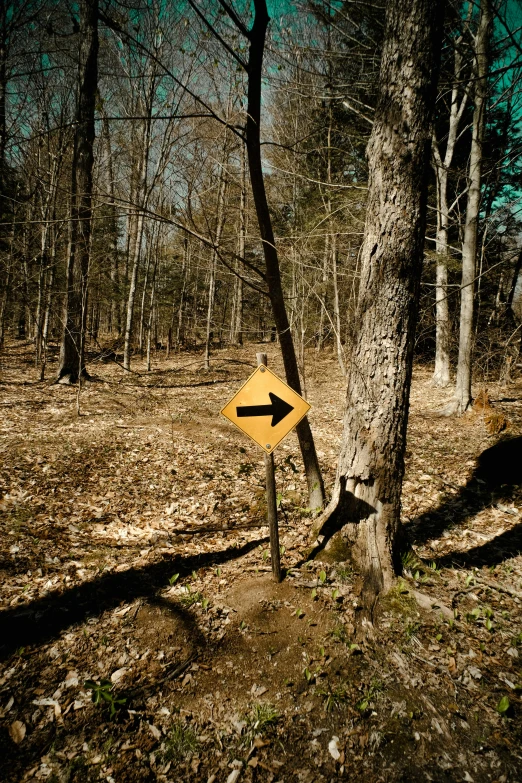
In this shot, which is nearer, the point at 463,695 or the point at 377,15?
the point at 463,695

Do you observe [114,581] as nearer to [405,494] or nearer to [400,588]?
[400,588]

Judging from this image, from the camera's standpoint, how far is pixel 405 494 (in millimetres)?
5238

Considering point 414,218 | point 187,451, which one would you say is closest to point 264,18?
point 414,218

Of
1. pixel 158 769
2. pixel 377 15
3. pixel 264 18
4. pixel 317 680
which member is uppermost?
pixel 377 15

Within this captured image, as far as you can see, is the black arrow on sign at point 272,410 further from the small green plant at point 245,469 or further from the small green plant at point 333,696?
the small green plant at point 245,469

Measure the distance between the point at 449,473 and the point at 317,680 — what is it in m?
4.28

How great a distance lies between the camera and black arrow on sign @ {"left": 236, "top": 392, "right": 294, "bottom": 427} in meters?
2.95

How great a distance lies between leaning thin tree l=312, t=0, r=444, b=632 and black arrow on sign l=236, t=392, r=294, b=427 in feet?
2.19

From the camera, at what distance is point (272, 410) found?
9.75 ft

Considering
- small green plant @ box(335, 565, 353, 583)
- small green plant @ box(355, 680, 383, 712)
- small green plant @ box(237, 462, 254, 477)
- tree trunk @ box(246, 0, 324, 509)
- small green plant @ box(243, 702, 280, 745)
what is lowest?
small green plant @ box(243, 702, 280, 745)

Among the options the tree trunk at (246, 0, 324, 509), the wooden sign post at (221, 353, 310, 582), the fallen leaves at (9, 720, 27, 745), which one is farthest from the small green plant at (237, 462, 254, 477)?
the fallen leaves at (9, 720, 27, 745)

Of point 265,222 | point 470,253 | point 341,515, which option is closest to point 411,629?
point 341,515

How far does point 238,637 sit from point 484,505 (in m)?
3.84

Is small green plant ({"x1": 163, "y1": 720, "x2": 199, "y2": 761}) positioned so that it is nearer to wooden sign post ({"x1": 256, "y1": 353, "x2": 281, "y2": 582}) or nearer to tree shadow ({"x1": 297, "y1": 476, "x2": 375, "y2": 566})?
wooden sign post ({"x1": 256, "y1": 353, "x2": 281, "y2": 582})
